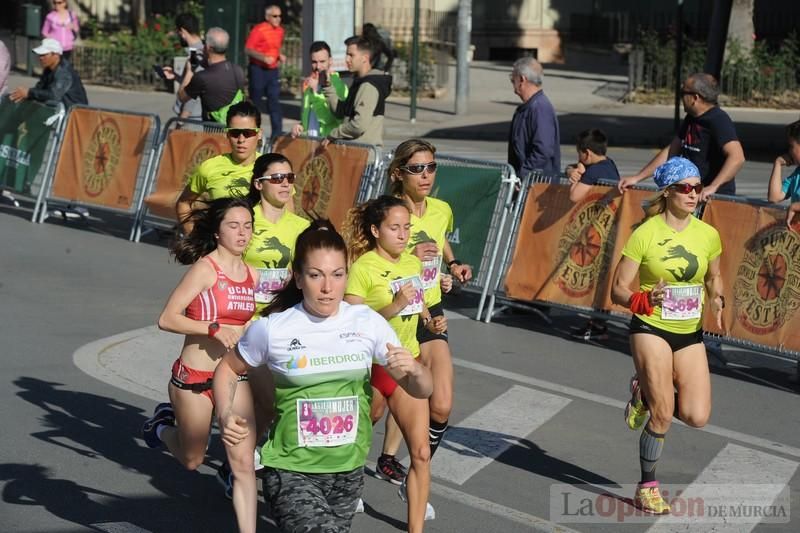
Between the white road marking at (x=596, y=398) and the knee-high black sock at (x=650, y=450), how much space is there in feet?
5.18

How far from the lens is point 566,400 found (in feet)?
31.0

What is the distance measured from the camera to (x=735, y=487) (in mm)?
7648

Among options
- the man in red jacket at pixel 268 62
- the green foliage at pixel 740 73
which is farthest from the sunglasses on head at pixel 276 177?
the green foliage at pixel 740 73

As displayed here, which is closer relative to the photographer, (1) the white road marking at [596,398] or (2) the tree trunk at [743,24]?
(1) the white road marking at [596,398]

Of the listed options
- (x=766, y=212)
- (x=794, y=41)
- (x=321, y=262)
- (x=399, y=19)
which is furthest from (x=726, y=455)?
(x=399, y=19)

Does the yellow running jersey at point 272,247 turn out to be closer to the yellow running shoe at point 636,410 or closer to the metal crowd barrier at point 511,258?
the yellow running shoe at point 636,410

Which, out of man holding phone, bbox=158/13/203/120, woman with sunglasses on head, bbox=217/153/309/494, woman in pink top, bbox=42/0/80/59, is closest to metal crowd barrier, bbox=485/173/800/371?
woman with sunglasses on head, bbox=217/153/309/494

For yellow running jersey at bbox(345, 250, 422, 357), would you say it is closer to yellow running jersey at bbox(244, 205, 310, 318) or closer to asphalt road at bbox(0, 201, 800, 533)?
yellow running jersey at bbox(244, 205, 310, 318)

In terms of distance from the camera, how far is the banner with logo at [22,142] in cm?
1588

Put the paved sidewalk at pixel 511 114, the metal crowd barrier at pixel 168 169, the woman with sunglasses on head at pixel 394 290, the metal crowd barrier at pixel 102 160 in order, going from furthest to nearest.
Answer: the paved sidewalk at pixel 511 114, the metal crowd barrier at pixel 102 160, the metal crowd barrier at pixel 168 169, the woman with sunglasses on head at pixel 394 290

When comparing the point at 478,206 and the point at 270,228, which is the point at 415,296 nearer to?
the point at 270,228

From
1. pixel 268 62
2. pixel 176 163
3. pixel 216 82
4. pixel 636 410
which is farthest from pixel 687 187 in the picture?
pixel 268 62

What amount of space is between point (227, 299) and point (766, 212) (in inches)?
197

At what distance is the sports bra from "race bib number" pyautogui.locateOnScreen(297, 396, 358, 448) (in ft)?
4.70
